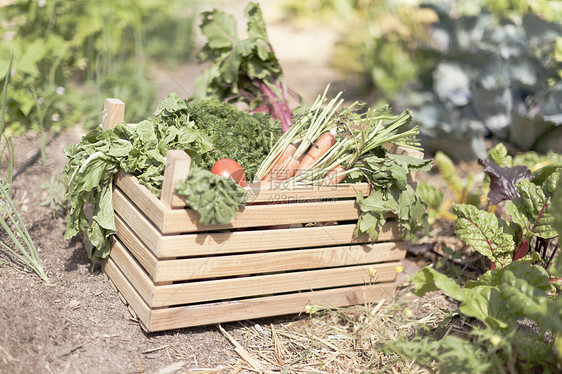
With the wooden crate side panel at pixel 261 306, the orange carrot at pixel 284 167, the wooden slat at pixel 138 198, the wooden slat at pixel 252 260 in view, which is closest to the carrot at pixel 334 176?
the orange carrot at pixel 284 167

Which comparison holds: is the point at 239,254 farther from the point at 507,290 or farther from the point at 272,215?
the point at 507,290

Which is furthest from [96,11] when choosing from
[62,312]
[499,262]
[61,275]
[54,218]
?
[499,262]

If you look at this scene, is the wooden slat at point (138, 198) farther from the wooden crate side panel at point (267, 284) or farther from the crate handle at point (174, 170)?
the wooden crate side panel at point (267, 284)

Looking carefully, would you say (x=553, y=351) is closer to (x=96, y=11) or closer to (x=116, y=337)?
(x=116, y=337)

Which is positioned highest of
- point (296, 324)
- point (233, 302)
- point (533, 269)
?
point (533, 269)

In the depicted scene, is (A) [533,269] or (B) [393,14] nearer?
(A) [533,269]

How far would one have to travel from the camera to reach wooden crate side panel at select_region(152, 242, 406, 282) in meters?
2.26

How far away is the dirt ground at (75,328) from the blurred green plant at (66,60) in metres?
0.92

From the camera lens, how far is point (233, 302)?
2.47 m

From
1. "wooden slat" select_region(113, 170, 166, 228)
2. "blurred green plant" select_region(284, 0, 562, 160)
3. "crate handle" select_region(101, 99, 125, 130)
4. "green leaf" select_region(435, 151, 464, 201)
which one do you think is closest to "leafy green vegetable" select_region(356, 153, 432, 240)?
"green leaf" select_region(435, 151, 464, 201)

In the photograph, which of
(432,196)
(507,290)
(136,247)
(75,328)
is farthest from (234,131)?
(507,290)

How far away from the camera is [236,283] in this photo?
2432mm

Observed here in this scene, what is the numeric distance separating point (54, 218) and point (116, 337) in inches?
40.2

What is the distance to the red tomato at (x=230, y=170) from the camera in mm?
2383
